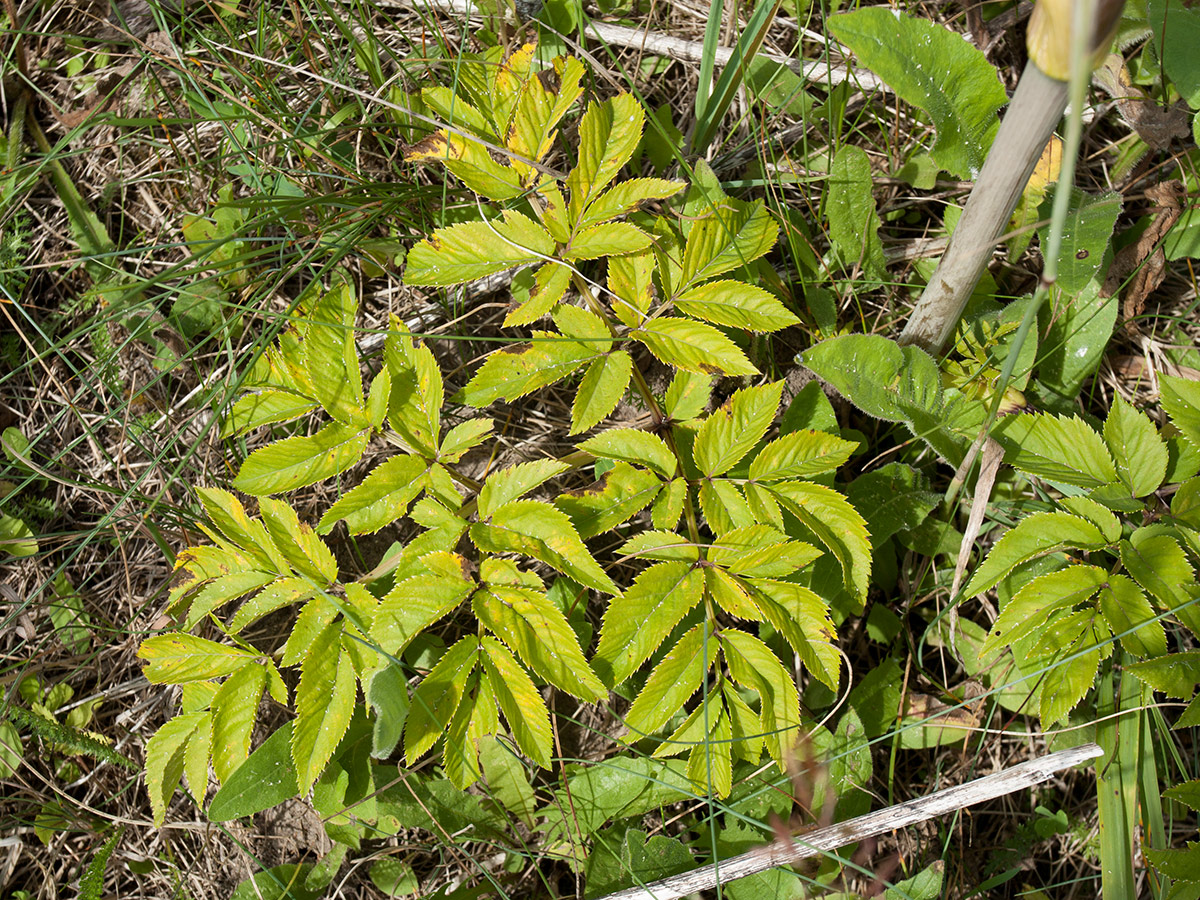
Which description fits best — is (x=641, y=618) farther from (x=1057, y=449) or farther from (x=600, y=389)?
(x=1057, y=449)

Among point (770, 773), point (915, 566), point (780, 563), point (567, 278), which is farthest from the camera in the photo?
point (915, 566)

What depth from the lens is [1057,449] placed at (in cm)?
190

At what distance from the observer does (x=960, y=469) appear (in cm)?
192

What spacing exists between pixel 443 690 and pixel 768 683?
0.72 metres

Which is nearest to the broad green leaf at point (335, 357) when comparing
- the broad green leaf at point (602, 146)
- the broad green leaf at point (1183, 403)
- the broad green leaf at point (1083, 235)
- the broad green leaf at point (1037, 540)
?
the broad green leaf at point (602, 146)

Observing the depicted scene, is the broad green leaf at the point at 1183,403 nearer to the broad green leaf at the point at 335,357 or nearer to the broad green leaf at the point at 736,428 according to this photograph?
the broad green leaf at the point at 736,428

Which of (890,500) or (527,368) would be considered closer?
(527,368)

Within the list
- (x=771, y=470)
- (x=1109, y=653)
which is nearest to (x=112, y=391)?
(x=771, y=470)

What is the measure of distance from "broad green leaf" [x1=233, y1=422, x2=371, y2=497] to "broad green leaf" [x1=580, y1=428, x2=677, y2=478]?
560 mm

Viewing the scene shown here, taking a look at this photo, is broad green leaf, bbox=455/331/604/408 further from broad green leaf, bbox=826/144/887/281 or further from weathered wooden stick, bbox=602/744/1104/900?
weathered wooden stick, bbox=602/744/1104/900

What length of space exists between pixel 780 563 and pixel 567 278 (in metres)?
0.82

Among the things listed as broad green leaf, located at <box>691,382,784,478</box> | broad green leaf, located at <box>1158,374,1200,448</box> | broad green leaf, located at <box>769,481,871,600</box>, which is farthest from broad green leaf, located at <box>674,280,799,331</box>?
broad green leaf, located at <box>1158,374,1200,448</box>

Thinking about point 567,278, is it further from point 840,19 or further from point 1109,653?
point 1109,653

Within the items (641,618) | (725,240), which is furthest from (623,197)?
(641,618)
